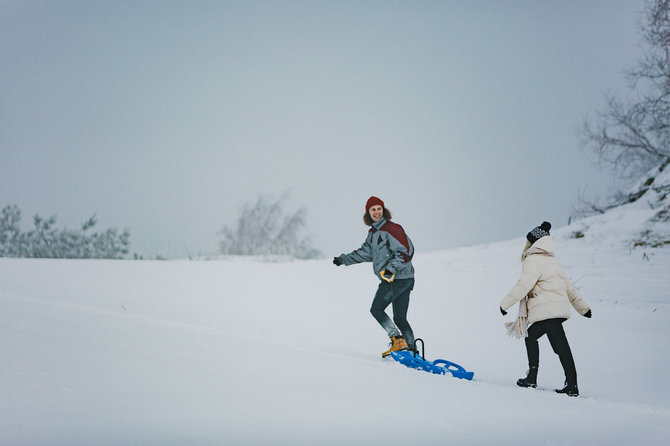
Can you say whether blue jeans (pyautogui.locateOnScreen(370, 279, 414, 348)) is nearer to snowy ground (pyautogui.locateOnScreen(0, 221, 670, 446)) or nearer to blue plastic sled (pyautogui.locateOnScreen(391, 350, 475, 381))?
blue plastic sled (pyautogui.locateOnScreen(391, 350, 475, 381))

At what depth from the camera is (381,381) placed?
4.05 m

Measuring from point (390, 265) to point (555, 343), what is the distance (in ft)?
6.10

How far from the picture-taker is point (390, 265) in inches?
237

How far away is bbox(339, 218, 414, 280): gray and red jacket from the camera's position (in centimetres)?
608

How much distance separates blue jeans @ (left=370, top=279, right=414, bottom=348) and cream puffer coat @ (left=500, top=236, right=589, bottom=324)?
50.1 inches

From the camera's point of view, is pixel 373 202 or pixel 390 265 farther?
pixel 373 202

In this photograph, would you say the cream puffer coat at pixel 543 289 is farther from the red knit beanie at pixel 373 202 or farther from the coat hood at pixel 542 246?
the red knit beanie at pixel 373 202

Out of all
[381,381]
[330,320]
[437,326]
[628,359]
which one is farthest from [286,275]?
[381,381]

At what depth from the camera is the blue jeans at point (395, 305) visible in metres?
6.14

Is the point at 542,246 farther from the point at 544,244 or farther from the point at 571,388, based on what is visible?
the point at 571,388

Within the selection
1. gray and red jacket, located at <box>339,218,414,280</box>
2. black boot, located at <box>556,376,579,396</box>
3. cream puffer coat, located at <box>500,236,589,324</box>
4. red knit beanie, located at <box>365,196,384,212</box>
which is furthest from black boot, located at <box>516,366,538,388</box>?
red knit beanie, located at <box>365,196,384,212</box>

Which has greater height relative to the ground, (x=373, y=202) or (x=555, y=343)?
(x=373, y=202)

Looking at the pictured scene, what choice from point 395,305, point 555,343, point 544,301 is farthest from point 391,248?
point 555,343

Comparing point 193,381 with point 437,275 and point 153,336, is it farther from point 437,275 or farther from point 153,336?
point 437,275
